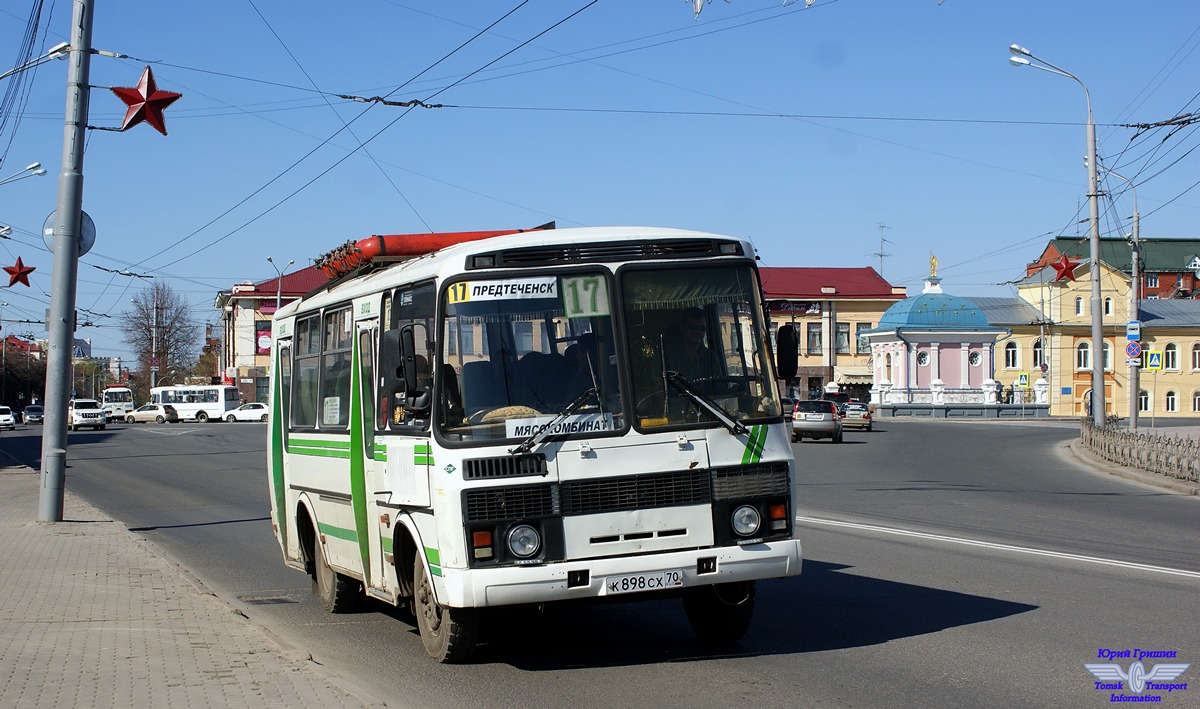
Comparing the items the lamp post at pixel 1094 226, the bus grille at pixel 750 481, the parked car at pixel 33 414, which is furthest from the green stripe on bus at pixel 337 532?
the parked car at pixel 33 414

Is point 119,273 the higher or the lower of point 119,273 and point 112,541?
the higher

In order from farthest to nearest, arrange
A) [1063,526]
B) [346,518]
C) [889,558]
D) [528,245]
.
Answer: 1. [1063,526]
2. [889,558]
3. [346,518]
4. [528,245]

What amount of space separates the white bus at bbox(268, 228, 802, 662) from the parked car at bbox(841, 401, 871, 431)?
4791 centimetres

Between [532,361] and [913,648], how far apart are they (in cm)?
296

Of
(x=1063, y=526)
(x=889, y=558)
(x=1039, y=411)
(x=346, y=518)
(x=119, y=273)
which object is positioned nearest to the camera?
(x=346, y=518)

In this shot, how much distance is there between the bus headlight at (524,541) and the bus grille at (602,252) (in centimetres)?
153

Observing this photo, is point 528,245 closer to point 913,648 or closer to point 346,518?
point 346,518

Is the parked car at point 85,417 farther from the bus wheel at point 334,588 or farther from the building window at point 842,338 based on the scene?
the bus wheel at point 334,588

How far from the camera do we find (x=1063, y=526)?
16203 millimetres

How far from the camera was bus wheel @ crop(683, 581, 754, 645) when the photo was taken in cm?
790

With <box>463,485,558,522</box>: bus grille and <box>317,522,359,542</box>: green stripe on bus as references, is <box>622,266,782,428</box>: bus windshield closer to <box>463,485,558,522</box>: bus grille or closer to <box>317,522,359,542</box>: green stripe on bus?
<box>463,485,558,522</box>: bus grille

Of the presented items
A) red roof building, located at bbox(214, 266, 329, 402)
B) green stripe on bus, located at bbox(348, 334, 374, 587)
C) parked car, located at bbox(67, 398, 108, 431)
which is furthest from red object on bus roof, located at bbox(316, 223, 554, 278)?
red roof building, located at bbox(214, 266, 329, 402)

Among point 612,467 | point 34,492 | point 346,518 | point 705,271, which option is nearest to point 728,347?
point 705,271

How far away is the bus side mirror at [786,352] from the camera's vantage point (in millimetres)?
7543
